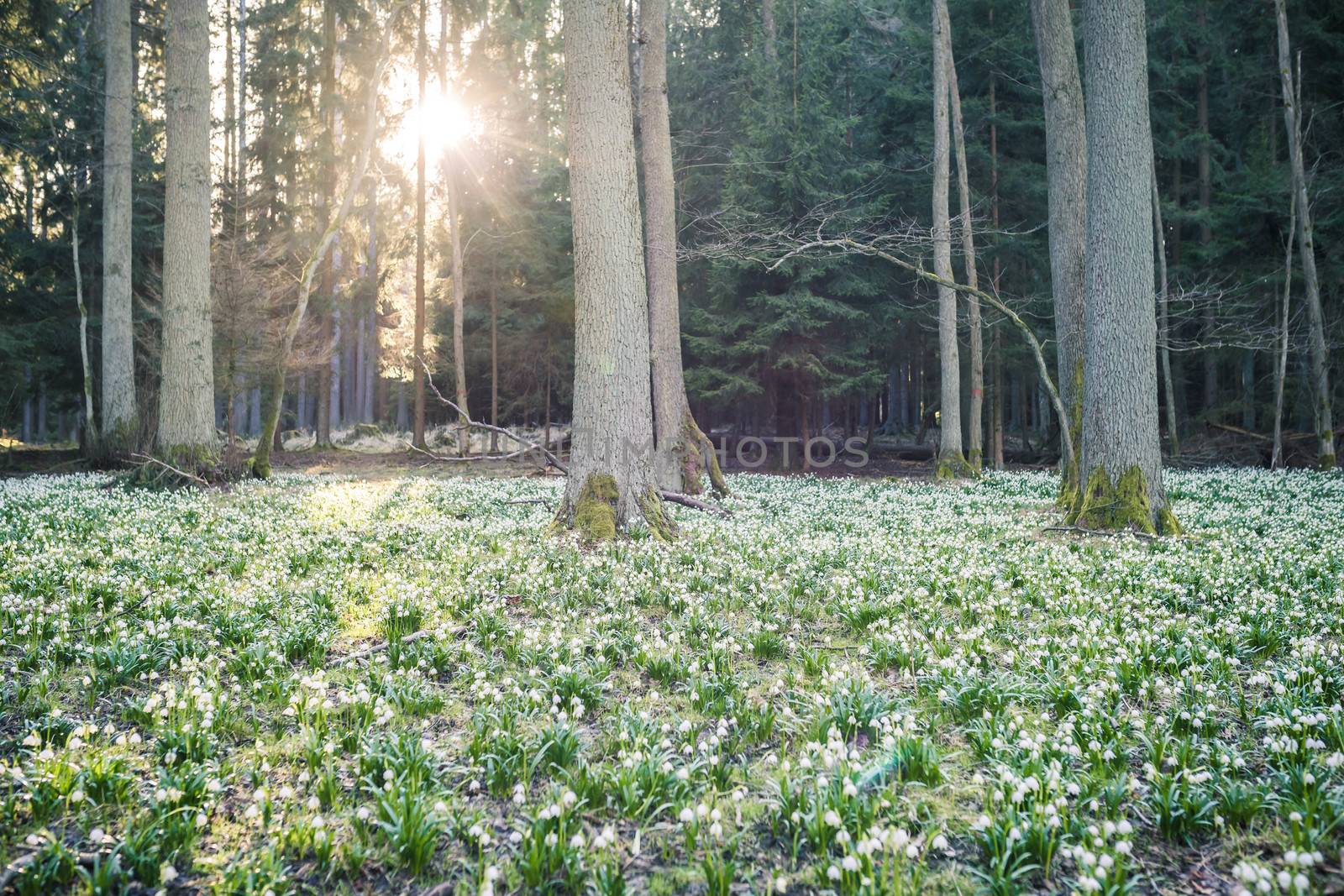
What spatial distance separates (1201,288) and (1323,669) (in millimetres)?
23447

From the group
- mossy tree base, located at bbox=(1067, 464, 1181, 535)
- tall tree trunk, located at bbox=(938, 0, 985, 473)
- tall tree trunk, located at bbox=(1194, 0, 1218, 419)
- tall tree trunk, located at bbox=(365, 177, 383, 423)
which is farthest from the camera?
tall tree trunk, located at bbox=(365, 177, 383, 423)

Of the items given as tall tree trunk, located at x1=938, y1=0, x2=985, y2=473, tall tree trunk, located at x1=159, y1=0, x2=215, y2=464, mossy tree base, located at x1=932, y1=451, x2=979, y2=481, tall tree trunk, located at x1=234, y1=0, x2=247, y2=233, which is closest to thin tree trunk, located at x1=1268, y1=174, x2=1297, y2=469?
tall tree trunk, located at x1=938, y1=0, x2=985, y2=473

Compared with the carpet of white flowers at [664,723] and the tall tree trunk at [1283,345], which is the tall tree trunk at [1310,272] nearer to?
the tall tree trunk at [1283,345]

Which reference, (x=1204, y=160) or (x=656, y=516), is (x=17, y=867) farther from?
(x=1204, y=160)

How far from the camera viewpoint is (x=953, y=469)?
2028 centimetres

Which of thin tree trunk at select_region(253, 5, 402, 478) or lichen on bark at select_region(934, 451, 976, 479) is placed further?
lichen on bark at select_region(934, 451, 976, 479)

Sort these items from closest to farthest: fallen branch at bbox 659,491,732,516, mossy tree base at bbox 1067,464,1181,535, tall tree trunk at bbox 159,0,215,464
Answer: mossy tree base at bbox 1067,464,1181,535, fallen branch at bbox 659,491,732,516, tall tree trunk at bbox 159,0,215,464

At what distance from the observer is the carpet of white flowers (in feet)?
8.42

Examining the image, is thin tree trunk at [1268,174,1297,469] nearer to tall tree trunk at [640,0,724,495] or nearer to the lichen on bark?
the lichen on bark

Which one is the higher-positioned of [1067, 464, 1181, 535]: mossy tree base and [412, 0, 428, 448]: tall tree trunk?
[412, 0, 428, 448]: tall tree trunk

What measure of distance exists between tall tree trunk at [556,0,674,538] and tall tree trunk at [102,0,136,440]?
51.5 ft

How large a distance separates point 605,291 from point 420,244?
19.3 metres

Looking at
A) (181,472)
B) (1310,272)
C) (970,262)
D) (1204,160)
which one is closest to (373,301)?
(181,472)

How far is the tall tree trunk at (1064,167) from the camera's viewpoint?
13508 millimetres
